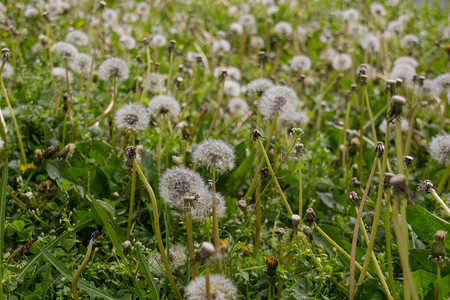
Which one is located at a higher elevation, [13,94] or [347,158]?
[13,94]

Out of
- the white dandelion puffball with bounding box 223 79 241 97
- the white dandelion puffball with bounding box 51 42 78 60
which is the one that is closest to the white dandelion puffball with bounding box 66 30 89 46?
the white dandelion puffball with bounding box 51 42 78 60

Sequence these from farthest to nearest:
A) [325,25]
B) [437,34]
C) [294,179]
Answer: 1. [325,25]
2. [437,34]
3. [294,179]

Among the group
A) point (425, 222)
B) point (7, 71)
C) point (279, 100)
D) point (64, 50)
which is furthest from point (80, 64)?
point (425, 222)

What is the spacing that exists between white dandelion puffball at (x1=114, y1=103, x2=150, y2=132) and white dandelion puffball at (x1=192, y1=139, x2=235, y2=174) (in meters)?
0.28

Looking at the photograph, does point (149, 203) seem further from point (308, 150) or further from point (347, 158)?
point (347, 158)

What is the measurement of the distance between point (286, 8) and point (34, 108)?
3.01 m

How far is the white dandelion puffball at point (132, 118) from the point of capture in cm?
161

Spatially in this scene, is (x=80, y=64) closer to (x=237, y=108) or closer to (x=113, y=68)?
(x=113, y=68)

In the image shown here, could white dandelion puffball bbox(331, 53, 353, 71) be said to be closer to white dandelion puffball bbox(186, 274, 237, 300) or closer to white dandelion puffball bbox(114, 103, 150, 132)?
white dandelion puffball bbox(114, 103, 150, 132)

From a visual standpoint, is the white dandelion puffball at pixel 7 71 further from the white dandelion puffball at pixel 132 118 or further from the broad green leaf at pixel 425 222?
the broad green leaf at pixel 425 222

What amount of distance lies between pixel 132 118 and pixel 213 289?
28.7 inches

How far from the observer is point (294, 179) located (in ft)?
6.89

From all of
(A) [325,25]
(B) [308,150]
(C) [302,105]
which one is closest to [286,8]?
(A) [325,25]

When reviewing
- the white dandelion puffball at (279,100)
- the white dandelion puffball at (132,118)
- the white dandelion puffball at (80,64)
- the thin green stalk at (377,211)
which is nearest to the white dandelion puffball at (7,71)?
the white dandelion puffball at (80,64)
